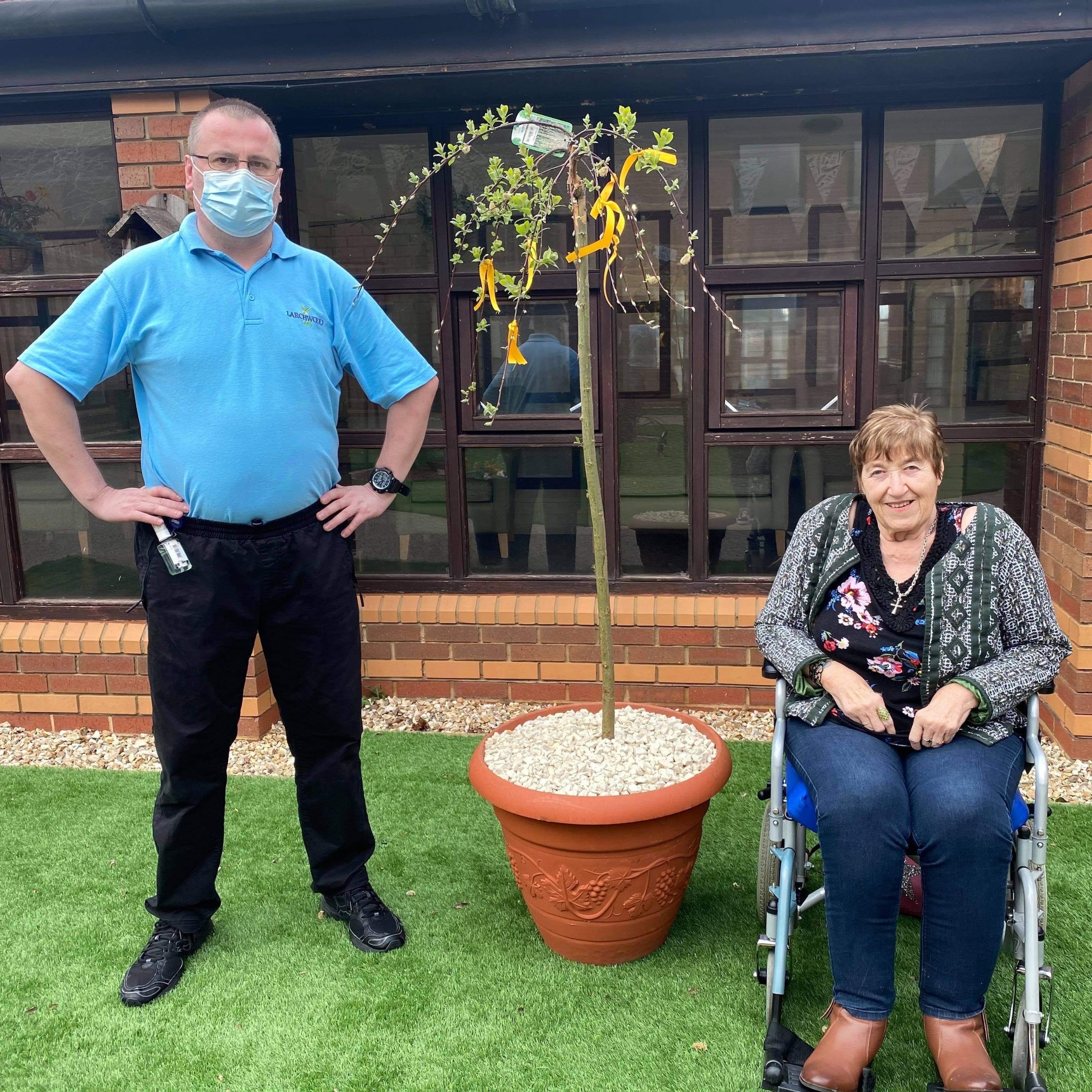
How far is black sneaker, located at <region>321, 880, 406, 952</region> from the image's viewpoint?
2.80m

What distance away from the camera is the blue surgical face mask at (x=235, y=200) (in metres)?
2.45

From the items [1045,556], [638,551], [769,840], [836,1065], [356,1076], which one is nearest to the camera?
[836,1065]

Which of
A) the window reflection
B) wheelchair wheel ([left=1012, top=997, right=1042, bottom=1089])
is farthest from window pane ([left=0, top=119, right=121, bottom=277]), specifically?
wheelchair wheel ([left=1012, top=997, right=1042, bottom=1089])

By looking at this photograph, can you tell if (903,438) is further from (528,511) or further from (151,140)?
(151,140)

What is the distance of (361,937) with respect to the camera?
2.82m

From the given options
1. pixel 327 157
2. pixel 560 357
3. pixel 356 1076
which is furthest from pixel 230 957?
pixel 327 157

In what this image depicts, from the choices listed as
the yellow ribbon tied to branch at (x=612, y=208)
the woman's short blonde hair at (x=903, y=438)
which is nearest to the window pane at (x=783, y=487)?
the woman's short blonde hair at (x=903, y=438)

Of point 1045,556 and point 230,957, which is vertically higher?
point 1045,556

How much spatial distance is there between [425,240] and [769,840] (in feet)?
9.16

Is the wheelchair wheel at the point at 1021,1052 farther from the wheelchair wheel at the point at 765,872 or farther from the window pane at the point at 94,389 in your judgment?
the window pane at the point at 94,389

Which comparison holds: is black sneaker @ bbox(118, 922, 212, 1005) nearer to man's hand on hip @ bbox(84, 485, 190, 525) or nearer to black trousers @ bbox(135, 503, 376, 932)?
black trousers @ bbox(135, 503, 376, 932)

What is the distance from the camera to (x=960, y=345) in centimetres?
409

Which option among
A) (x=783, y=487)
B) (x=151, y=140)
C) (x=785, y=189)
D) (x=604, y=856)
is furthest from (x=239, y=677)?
(x=785, y=189)

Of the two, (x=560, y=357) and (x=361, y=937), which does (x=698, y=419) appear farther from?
(x=361, y=937)
